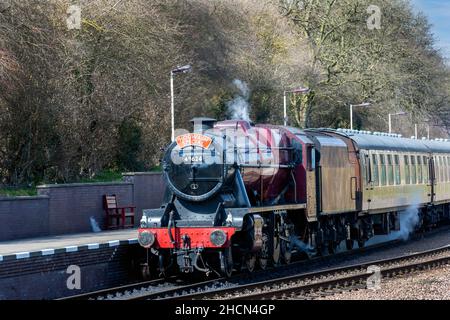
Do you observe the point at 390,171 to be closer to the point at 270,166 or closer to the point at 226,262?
the point at 270,166

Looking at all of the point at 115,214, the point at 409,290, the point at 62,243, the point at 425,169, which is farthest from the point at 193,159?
the point at 425,169

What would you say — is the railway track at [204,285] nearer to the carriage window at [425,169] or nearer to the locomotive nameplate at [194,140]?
the locomotive nameplate at [194,140]

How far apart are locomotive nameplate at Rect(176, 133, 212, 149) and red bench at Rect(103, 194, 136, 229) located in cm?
762

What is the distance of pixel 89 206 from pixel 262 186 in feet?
24.0

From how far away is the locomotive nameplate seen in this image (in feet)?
54.5

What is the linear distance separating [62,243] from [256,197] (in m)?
4.65

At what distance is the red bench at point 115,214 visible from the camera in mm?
23938

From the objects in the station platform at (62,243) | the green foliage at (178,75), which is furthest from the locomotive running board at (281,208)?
the green foliage at (178,75)

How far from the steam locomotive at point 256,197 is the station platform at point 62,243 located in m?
1.15

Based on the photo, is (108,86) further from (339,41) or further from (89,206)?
(339,41)

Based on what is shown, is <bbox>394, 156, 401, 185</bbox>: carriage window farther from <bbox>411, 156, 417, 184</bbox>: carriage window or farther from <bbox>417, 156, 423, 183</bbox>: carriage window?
<bbox>417, 156, 423, 183</bbox>: carriage window

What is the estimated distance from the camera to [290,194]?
19.1 meters

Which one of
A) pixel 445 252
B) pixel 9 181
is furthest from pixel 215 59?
pixel 445 252

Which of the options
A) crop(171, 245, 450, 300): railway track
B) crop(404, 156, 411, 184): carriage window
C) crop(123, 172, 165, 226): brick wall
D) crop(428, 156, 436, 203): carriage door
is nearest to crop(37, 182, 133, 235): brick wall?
crop(123, 172, 165, 226): brick wall
